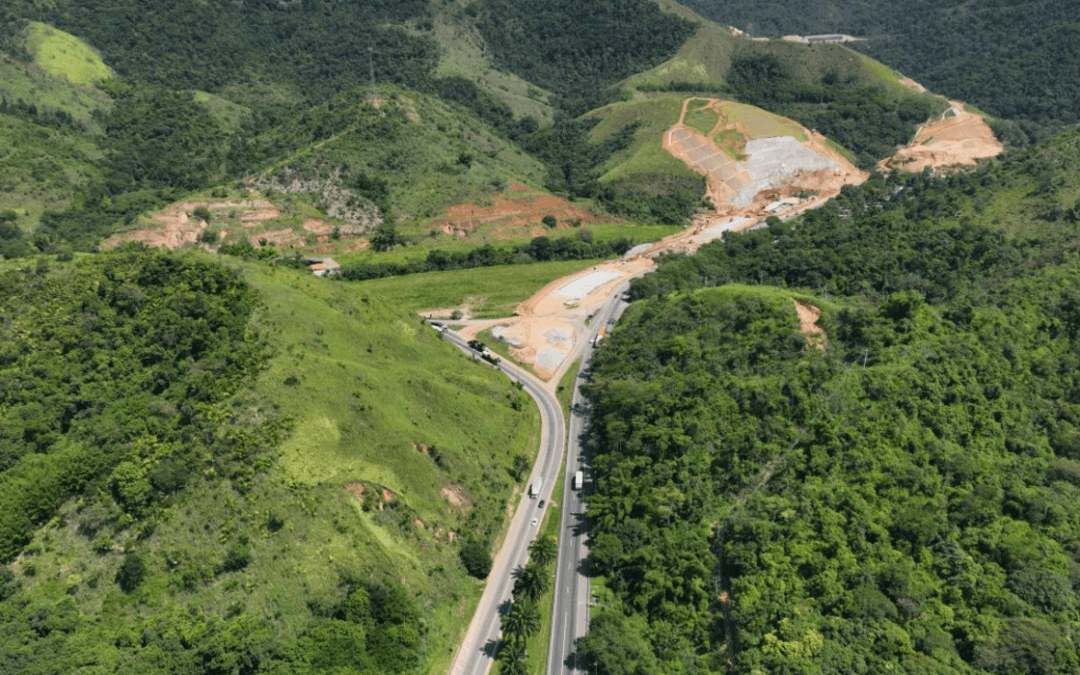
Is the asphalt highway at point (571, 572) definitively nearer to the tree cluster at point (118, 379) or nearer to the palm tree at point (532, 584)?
the palm tree at point (532, 584)

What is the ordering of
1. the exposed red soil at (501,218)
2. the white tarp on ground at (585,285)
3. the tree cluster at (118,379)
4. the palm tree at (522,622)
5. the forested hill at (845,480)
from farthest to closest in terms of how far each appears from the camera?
the exposed red soil at (501,218), the white tarp on ground at (585,285), the tree cluster at (118,379), the palm tree at (522,622), the forested hill at (845,480)

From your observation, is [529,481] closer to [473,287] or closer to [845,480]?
[845,480]

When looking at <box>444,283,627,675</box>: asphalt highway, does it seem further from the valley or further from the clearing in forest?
the clearing in forest

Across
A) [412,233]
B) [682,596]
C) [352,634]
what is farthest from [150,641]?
[412,233]

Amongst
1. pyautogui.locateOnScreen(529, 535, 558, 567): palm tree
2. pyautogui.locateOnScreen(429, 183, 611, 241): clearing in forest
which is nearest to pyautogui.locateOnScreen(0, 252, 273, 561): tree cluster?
pyautogui.locateOnScreen(529, 535, 558, 567): palm tree

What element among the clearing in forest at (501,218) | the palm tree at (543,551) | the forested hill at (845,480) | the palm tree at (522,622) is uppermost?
the clearing in forest at (501,218)

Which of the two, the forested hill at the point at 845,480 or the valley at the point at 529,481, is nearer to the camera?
the valley at the point at 529,481

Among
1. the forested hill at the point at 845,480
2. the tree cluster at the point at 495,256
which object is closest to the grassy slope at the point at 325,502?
the forested hill at the point at 845,480
